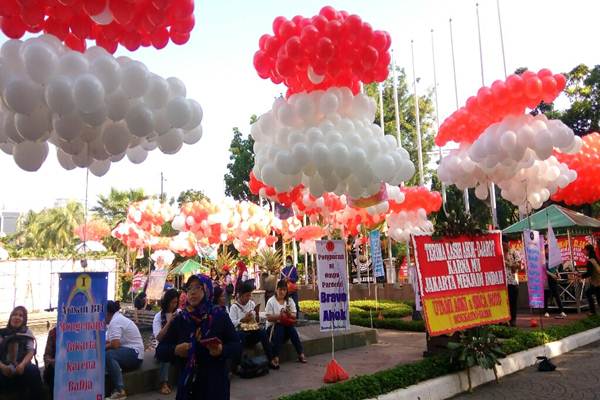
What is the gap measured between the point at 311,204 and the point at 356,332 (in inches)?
104

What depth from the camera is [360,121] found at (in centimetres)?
648

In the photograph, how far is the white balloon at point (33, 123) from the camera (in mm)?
3822

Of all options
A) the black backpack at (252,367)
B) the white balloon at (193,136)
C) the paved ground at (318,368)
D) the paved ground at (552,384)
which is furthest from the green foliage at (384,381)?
the white balloon at (193,136)

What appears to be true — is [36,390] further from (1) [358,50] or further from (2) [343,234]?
(2) [343,234]

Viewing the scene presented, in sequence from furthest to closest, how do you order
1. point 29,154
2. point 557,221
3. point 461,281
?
point 557,221 → point 461,281 → point 29,154

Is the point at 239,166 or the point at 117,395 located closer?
the point at 117,395

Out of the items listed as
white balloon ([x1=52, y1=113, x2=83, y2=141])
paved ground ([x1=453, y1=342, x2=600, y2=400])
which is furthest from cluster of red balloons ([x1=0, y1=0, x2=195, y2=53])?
paved ground ([x1=453, y1=342, x2=600, y2=400])

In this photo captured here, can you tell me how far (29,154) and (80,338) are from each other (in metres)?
1.66

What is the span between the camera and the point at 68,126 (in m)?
3.77

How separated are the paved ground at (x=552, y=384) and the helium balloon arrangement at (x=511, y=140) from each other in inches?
123

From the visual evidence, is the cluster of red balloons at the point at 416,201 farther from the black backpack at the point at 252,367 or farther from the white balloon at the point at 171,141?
the white balloon at the point at 171,141

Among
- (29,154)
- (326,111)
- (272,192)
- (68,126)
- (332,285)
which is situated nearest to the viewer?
(68,126)

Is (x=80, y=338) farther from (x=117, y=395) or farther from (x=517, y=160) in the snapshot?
(x=517, y=160)

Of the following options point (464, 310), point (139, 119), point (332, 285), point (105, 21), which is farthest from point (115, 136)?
point (464, 310)
